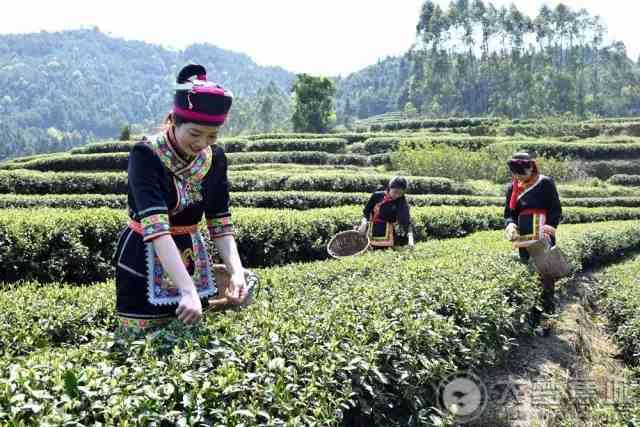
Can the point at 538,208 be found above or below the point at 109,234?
above

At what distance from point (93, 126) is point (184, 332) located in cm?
19966

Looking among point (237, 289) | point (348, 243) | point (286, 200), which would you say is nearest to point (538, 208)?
point (348, 243)

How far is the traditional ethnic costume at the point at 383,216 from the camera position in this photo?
7523 mm

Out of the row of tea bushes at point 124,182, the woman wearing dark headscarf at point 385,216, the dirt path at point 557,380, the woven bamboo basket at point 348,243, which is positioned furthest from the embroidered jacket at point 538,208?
the row of tea bushes at point 124,182

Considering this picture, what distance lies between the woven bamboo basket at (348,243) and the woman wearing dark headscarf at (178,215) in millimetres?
5013

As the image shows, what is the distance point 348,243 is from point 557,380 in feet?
11.8

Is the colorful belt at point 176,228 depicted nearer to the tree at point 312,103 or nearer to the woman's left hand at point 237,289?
the woman's left hand at point 237,289

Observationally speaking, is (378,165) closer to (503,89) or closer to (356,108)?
(503,89)

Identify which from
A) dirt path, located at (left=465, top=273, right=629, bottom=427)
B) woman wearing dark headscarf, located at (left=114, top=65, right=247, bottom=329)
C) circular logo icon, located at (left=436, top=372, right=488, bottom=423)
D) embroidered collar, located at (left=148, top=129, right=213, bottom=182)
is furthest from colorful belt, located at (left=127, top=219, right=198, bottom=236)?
dirt path, located at (left=465, top=273, right=629, bottom=427)

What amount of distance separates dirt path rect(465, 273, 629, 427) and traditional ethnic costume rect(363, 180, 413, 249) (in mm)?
2374

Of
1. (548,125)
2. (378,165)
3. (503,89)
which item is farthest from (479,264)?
(503,89)

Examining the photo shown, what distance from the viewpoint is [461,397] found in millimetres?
3891

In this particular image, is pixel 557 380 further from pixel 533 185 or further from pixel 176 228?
pixel 176 228

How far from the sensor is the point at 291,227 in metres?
9.88
